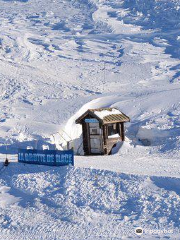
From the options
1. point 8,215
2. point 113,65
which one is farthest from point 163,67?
point 8,215

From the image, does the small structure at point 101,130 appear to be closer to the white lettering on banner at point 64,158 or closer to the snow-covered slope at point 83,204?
the white lettering on banner at point 64,158

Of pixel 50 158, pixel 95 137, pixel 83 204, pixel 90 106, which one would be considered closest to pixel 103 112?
pixel 95 137

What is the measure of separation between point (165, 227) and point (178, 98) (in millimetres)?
15273

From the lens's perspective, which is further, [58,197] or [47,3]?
[47,3]

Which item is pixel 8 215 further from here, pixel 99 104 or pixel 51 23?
pixel 51 23

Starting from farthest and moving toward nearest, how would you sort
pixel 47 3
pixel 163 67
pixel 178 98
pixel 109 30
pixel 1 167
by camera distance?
pixel 47 3 < pixel 109 30 < pixel 163 67 < pixel 178 98 < pixel 1 167

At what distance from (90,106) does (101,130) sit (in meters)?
6.67

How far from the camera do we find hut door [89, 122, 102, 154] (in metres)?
23.5

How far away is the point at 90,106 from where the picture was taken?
30.0 metres

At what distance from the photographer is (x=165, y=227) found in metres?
15.8

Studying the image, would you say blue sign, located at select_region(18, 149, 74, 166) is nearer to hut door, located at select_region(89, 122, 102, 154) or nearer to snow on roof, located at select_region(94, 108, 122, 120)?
snow on roof, located at select_region(94, 108, 122, 120)

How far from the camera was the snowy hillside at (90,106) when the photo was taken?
1678cm

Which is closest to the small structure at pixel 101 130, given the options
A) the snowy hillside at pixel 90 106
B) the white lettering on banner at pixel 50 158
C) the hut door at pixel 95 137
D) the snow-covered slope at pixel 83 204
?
the hut door at pixel 95 137

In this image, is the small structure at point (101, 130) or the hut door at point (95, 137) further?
the hut door at point (95, 137)
